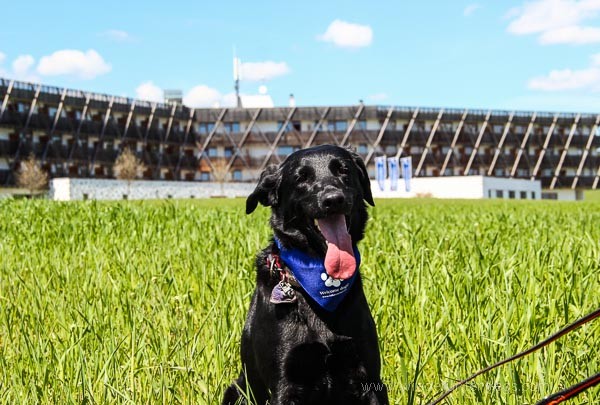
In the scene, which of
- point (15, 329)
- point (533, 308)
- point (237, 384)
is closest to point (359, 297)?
point (237, 384)

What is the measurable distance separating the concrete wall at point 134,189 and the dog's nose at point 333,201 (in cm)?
5462

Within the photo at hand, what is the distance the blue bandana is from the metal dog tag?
53 millimetres

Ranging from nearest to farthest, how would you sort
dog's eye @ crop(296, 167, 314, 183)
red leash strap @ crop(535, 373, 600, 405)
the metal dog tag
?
red leash strap @ crop(535, 373, 600, 405)
the metal dog tag
dog's eye @ crop(296, 167, 314, 183)

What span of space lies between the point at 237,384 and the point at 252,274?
104 inches

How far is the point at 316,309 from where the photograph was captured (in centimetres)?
262

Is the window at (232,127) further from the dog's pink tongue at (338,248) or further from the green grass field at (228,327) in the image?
the dog's pink tongue at (338,248)

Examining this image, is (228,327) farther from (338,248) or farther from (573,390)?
(573,390)

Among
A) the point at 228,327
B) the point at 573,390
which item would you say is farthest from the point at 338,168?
the point at 573,390

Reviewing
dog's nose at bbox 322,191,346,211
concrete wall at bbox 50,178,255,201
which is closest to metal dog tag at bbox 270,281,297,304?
dog's nose at bbox 322,191,346,211

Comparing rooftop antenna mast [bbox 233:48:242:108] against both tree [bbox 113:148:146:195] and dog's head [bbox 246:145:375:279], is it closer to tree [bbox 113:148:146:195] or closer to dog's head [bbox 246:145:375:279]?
tree [bbox 113:148:146:195]

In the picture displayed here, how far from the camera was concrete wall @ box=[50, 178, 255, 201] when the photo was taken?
61.8m

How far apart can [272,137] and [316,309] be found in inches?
3299

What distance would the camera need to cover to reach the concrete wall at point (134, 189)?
6175cm

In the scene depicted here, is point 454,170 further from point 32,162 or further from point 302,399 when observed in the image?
point 302,399
